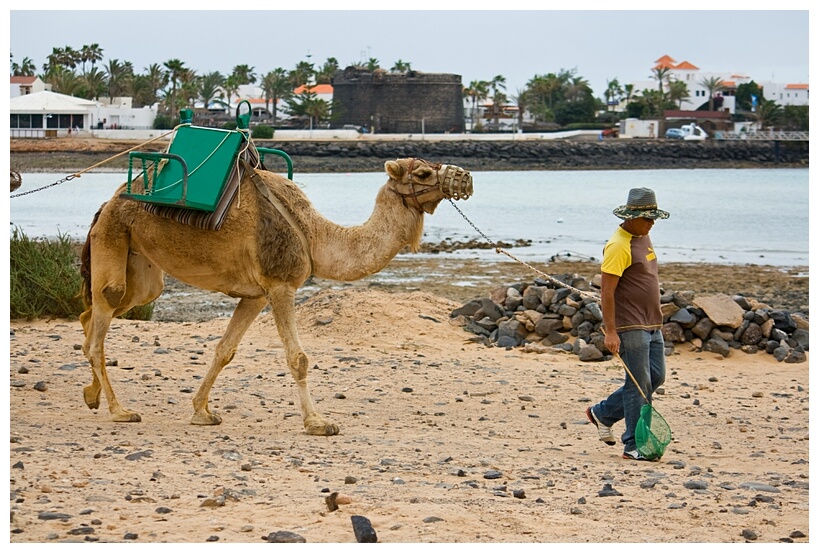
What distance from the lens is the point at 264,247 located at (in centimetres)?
895

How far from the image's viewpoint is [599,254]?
3259 centimetres

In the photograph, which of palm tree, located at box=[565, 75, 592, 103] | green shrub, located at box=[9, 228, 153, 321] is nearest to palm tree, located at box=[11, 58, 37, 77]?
palm tree, located at box=[565, 75, 592, 103]

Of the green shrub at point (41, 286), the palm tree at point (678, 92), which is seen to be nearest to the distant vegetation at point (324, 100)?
the palm tree at point (678, 92)

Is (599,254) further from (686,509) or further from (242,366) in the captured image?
(686,509)

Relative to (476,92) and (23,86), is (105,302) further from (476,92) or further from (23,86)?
(476,92)

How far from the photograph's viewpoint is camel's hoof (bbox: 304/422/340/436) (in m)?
8.97

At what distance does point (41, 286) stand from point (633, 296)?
9.13 metres

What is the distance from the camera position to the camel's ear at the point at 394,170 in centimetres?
866

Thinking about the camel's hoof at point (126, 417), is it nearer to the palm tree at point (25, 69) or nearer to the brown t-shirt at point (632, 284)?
the brown t-shirt at point (632, 284)

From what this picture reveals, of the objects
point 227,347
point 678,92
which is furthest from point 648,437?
point 678,92

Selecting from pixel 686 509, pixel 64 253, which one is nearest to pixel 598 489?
pixel 686 509

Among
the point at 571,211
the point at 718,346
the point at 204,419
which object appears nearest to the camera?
the point at 204,419

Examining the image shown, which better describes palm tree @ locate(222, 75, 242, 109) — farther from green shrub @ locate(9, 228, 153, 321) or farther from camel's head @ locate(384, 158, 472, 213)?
camel's head @ locate(384, 158, 472, 213)

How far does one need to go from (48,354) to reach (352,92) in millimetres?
104483
